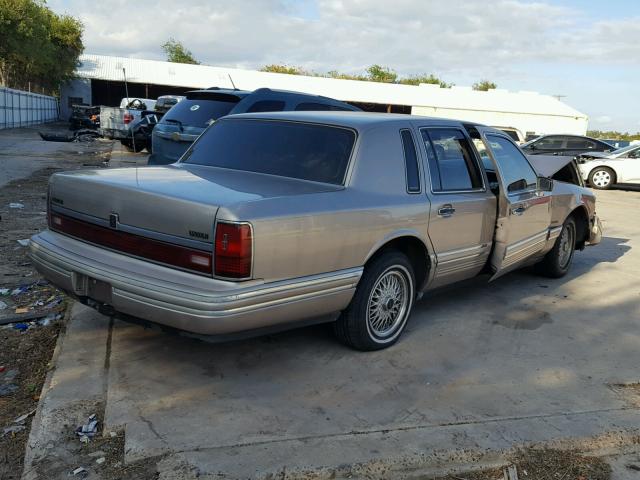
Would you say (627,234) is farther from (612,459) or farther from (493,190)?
(612,459)

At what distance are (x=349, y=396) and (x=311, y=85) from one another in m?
46.7

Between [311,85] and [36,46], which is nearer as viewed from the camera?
[36,46]

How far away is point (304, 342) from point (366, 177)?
1314 millimetres

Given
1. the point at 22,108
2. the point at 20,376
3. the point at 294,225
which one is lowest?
the point at 20,376

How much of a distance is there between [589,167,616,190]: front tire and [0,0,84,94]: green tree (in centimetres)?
3443

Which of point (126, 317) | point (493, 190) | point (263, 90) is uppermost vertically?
point (263, 90)

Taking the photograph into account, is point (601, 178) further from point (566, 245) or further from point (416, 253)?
point (416, 253)

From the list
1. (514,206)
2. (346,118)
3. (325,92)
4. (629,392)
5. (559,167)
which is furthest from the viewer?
(325,92)

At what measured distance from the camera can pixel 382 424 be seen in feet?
11.3

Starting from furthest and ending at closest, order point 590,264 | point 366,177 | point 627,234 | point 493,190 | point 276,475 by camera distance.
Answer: point 627,234
point 590,264
point 493,190
point 366,177
point 276,475

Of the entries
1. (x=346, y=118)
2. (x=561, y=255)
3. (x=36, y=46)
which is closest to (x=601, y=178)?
(x=561, y=255)

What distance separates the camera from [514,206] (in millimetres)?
5453

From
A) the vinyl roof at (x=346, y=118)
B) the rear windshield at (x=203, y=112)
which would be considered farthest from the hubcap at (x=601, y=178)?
the vinyl roof at (x=346, y=118)

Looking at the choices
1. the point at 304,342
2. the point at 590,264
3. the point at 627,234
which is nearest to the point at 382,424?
the point at 304,342
